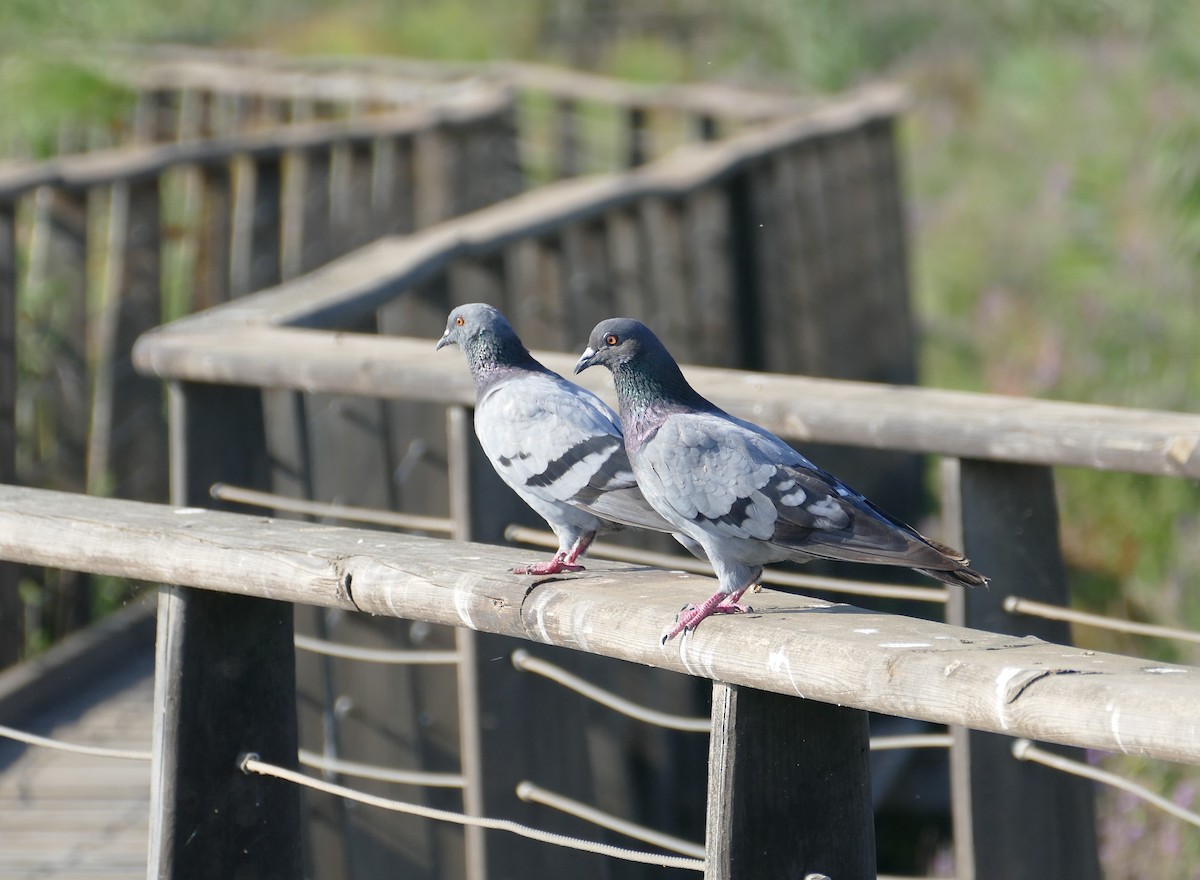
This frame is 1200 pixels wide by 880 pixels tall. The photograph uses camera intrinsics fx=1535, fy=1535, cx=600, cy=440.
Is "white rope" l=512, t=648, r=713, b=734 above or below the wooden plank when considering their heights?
below

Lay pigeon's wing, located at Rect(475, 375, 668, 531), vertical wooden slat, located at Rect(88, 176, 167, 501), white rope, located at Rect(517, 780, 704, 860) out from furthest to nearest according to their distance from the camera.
Result: 1. vertical wooden slat, located at Rect(88, 176, 167, 501)
2. white rope, located at Rect(517, 780, 704, 860)
3. pigeon's wing, located at Rect(475, 375, 668, 531)

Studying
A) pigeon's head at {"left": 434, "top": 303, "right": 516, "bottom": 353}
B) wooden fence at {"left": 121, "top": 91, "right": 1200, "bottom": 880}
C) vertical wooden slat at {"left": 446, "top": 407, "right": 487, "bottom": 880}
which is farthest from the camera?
vertical wooden slat at {"left": 446, "top": 407, "right": 487, "bottom": 880}

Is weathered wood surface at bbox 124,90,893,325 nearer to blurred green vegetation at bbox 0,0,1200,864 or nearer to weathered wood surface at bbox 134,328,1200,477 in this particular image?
weathered wood surface at bbox 134,328,1200,477

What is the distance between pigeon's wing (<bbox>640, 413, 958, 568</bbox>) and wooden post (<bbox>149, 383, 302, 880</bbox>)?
23.6 inches

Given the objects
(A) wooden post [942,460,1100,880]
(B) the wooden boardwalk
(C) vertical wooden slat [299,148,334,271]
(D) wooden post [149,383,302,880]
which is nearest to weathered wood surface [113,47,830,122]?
(C) vertical wooden slat [299,148,334,271]

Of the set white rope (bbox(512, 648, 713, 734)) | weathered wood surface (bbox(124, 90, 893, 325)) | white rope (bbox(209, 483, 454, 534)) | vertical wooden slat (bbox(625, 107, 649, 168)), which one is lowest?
white rope (bbox(512, 648, 713, 734))

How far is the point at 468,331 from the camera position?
2039mm

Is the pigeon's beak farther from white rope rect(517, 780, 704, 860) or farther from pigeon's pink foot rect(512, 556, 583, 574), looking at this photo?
white rope rect(517, 780, 704, 860)

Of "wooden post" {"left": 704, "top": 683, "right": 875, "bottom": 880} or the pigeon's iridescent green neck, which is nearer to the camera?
"wooden post" {"left": 704, "top": 683, "right": 875, "bottom": 880}

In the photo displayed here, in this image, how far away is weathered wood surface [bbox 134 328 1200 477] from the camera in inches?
89.8

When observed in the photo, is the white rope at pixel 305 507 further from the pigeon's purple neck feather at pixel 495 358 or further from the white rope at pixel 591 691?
the pigeon's purple neck feather at pixel 495 358

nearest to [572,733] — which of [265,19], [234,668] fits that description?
[234,668]

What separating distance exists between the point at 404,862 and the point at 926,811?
3.38 m

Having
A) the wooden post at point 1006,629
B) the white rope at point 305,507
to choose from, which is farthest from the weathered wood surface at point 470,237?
the wooden post at point 1006,629
